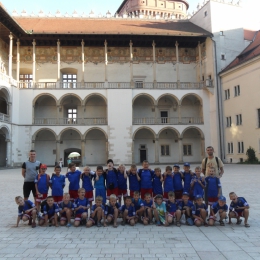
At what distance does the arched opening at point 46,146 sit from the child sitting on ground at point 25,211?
25916mm

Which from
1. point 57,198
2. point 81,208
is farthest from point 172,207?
point 57,198

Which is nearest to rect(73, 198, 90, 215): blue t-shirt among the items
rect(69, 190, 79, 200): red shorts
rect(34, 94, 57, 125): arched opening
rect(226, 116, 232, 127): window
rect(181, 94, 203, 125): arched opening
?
rect(69, 190, 79, 200): red shorts

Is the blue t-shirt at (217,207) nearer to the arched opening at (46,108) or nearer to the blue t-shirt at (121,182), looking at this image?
the blue t-shirt at (121,182)

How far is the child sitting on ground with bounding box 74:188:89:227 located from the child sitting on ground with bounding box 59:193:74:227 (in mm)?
134

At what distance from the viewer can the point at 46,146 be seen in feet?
105

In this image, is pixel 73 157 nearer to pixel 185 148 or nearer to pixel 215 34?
pixel 185 148

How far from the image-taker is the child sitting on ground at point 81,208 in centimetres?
671

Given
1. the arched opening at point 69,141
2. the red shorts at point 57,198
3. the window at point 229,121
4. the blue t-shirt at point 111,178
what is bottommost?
the red shorts at point 57,198

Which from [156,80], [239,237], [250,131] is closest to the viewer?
[239,237]

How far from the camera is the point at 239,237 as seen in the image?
5594 mm

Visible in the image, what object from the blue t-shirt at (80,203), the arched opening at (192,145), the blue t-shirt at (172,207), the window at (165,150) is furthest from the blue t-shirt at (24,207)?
the arched opening at (192,145)

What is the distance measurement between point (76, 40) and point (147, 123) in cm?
1100

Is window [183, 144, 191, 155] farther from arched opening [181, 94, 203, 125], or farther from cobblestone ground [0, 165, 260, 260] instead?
cobblestone ground [0, 165, 260, 260]

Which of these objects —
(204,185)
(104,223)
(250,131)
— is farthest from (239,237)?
(250,131)
